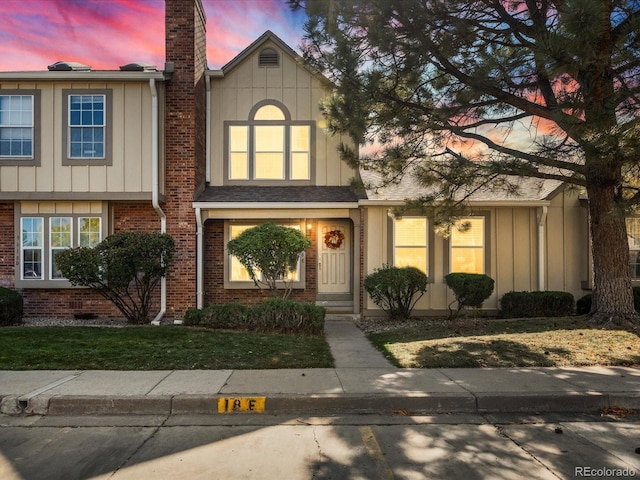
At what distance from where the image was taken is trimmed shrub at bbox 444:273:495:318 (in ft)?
35.0

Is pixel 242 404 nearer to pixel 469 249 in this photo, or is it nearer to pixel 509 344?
pixel 509 344

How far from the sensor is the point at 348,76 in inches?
325

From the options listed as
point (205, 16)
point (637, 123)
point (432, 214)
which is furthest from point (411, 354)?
point (205, 16)

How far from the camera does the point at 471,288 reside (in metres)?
10.6

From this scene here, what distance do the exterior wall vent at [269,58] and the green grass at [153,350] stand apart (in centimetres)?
767

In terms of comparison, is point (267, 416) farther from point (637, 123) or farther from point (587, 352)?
point (637, 123)

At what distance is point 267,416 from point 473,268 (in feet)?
27.2

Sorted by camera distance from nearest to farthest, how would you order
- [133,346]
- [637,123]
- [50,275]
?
[637,123]
[133,346]
[50,275]

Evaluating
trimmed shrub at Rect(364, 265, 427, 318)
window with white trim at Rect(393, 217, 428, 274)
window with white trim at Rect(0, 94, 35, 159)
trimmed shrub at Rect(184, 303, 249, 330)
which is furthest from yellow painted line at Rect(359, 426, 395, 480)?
window with white trim at Rect(0, 94, 35, 159)

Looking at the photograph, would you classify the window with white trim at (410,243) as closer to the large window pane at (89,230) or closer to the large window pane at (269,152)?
the large window pane at (269,152)

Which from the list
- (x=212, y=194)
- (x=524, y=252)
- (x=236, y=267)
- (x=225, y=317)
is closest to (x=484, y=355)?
(x=225, y=317)

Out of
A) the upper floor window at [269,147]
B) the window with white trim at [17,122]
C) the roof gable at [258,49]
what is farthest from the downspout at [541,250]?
the window with white trim at [17,122]

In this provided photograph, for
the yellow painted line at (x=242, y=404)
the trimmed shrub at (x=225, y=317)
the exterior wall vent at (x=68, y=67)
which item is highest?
the exterior wall vent at (x=68, y=67)

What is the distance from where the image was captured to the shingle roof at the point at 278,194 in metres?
11.7
